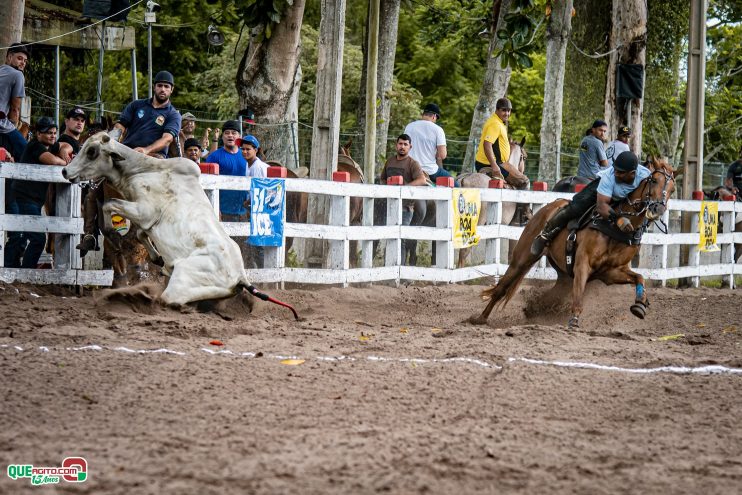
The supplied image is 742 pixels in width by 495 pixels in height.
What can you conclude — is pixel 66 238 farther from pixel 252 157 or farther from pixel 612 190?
pixel 612 190

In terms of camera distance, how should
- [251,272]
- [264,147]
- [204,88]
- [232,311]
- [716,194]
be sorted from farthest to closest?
[204,88], [716,194], [264,147], [251,272], [232,311]

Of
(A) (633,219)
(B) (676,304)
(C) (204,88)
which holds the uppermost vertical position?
(C) (204,88)

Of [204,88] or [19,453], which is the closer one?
[19,453]

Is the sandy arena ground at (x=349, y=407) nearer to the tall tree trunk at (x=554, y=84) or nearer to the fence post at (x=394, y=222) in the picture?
the fence post at (x=394, y=222)

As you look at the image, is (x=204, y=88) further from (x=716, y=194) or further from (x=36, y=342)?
(x=36, y=342)

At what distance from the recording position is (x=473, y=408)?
6.36 meters

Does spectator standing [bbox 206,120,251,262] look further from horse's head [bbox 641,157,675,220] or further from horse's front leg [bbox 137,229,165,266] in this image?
horse's head [bbox 641,157,675,220]

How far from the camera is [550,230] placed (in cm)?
1223

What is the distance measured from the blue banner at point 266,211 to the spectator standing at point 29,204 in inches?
91.2

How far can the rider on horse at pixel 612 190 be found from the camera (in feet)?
37.0

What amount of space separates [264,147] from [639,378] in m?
9.89

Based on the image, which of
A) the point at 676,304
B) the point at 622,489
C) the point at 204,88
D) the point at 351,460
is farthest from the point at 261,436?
the point at 204,88

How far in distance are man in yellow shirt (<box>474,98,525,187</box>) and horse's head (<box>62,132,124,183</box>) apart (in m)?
7.84

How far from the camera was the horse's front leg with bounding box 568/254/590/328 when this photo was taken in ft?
36.8
